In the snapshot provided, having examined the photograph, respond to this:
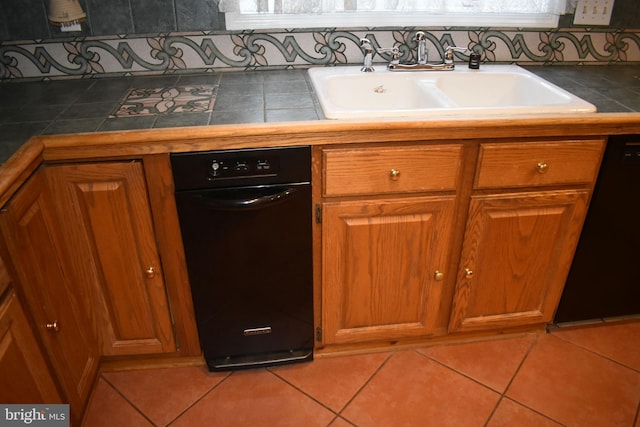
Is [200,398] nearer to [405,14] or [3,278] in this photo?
[3,278]

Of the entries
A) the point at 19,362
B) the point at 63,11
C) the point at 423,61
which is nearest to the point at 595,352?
the point at 423,61

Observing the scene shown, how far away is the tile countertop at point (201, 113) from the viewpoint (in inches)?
53.0

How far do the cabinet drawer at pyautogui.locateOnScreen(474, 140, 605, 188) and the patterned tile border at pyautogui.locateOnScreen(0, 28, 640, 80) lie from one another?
0.64 metres

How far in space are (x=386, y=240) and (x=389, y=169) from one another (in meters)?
0.24

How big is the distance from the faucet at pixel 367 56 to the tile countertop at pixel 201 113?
9.0 inches

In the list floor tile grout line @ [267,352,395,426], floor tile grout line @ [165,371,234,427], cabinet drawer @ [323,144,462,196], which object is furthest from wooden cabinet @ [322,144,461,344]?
floor tile grout line @ [165,371,234,427]

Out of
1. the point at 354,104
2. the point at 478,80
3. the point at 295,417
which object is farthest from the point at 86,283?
the point at 478,80

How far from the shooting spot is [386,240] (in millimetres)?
1531

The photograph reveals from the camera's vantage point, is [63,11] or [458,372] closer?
[63,11]

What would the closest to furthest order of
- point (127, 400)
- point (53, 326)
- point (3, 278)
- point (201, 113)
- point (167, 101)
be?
point (3, 278), point (53, 326), point (201, 113), point (167, 101), point (127, 400)

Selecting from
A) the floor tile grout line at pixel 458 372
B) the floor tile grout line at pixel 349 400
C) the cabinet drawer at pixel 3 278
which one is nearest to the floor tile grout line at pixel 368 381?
the floor tile grout line at pixel 349 400

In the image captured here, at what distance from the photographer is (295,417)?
1.57 metres

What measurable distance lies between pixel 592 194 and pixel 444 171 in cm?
52

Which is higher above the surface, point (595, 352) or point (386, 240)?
point (386, 240)
